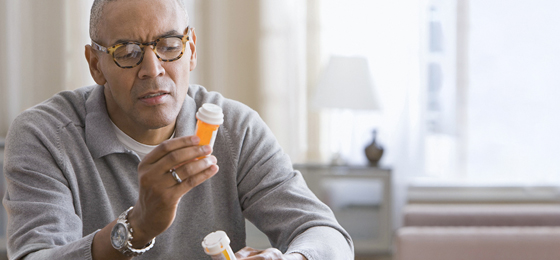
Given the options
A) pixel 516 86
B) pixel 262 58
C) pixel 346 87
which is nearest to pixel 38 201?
pixel 346 87

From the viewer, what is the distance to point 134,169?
1.21m

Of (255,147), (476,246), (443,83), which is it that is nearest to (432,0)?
(443,83)

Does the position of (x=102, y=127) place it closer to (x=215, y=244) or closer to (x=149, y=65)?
(x=149, y=65)

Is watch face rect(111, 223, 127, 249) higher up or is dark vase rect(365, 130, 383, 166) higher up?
watch face rect(111, 223, 127, 249)

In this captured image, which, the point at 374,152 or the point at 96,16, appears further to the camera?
the point at 374,152

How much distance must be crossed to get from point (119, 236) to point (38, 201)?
0.78ft

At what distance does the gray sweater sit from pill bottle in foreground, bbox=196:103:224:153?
1.07 ft

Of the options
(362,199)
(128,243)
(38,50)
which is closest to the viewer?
(128,243)

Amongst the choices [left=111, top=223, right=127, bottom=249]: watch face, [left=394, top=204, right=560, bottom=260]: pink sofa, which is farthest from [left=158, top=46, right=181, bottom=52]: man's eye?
[left=394, top=204, right=560, bottom=260]: pink sofa

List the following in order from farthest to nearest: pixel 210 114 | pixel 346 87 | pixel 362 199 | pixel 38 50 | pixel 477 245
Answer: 1. pixel 38 50
2. pixel 362 199
3. pixel 346 87
4. pixel 477 245
5. pixel 210 114

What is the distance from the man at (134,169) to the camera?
1.00 meters

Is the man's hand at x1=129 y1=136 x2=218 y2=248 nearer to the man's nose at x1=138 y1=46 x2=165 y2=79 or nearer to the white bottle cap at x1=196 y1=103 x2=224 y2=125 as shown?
the white bottle cap at x1=196 y1=103 x2=224 y2=125

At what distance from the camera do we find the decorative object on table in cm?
297

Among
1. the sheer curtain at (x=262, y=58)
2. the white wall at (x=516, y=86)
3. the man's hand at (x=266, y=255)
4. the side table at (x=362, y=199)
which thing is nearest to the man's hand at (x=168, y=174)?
the man's hand at (x=266, y=255)
